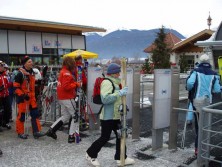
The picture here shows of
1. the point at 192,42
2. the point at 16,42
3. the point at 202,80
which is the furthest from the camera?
the point at 192,42

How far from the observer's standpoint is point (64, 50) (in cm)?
2103

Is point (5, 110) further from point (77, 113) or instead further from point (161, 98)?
point (161, 98)

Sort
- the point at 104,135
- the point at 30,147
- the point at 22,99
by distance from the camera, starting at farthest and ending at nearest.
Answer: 1. the point at 22,99
2. the point at 30,147
3. the point at 104,135

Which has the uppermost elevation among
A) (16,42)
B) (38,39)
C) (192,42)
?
(192,42)

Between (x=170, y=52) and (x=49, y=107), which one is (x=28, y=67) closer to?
(x=49, y=107)

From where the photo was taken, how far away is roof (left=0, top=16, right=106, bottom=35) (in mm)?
16719

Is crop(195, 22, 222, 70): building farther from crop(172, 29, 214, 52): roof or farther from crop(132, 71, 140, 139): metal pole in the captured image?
crop(172, 29, 214, 52): roof

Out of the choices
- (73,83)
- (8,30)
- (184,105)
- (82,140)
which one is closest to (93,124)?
(82,140)

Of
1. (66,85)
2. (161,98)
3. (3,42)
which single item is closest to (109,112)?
(161,98)

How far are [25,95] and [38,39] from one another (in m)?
14.2

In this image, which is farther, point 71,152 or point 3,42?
point 3,42

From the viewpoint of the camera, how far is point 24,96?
228 inches

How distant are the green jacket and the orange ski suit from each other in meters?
2.18

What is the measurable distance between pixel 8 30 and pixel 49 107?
11462 mm
